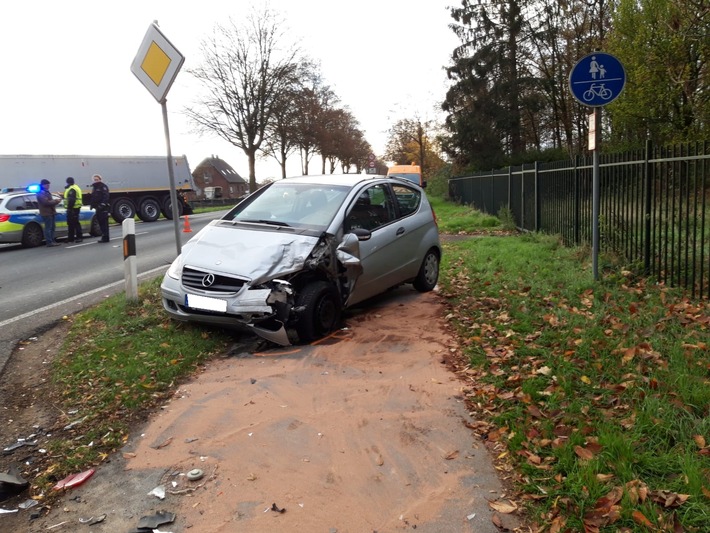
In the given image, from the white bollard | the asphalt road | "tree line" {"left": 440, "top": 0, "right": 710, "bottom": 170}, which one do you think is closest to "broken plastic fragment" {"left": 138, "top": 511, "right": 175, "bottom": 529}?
the asphalt road

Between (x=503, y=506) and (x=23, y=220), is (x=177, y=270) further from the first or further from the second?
(x=23, y=220)

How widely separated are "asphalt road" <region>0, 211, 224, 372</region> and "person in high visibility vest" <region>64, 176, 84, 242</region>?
0.50m

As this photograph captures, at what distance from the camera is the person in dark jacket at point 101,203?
1598 centimetres

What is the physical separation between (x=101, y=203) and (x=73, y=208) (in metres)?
0.77

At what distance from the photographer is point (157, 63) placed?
263 inches

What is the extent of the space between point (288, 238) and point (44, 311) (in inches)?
149

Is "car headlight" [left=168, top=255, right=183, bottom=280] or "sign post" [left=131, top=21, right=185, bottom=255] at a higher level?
"sign post" [left=131, top=21, right=185, bottom=255]

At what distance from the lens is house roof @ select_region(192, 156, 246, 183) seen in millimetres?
98938

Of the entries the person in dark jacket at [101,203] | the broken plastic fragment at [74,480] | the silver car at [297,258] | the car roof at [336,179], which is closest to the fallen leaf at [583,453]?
the broken plastic fragment at [74,480]

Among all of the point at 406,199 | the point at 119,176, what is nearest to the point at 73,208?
the point at 119,176

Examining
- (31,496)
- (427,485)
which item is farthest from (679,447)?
(31,496)

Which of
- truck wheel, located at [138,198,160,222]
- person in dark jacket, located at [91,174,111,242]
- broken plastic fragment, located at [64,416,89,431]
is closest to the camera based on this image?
broken plastic fragment, located at [64,416,89,431]

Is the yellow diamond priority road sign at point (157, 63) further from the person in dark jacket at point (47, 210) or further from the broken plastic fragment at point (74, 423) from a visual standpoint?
the person in dark jacket at point (47, 210)

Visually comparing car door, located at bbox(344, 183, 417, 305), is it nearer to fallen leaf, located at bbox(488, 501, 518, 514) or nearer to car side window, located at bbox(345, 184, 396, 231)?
car side window, located at bbox(345, 184, 396, 231)
